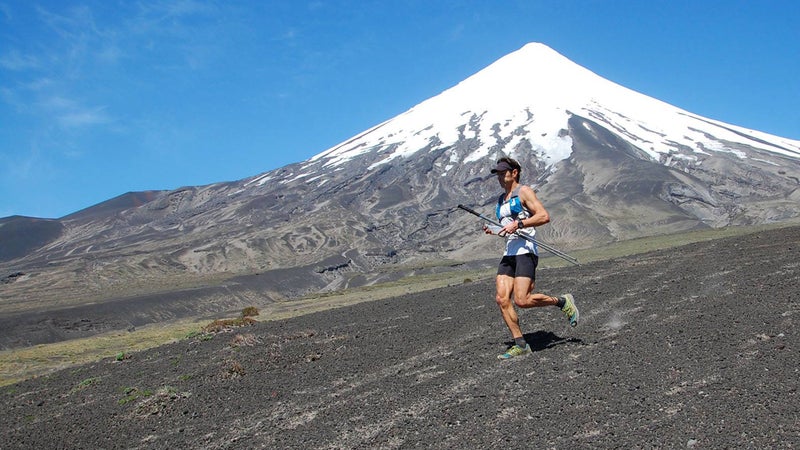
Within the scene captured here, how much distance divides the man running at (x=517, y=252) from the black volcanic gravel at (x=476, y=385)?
63 cm

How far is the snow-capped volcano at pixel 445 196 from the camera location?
105 meters

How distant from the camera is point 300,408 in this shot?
26.6 ft

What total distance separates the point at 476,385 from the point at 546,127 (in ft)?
534

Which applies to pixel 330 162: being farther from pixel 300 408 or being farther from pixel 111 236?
pixel 300 408

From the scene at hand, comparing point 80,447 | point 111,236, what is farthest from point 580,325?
point 111,236

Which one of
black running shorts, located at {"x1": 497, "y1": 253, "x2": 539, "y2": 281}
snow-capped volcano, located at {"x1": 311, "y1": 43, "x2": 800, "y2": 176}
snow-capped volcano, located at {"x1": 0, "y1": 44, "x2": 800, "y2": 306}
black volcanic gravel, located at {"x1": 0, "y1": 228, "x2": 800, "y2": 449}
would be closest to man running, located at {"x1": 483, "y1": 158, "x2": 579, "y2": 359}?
black running shorts, located at {"x1": 497, "y1": 253, "x2": 539, "y2": 281}

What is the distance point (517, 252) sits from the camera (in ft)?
29.1

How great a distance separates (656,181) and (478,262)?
5578 cm

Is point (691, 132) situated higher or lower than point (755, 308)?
higher

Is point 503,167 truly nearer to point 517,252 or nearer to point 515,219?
point 515,219

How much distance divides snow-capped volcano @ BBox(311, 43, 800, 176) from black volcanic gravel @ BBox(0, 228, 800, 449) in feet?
455

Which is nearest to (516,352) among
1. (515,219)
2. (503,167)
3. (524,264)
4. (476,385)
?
(524,264)

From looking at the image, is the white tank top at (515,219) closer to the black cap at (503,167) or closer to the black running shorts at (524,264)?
the black running shorts at (524,264)

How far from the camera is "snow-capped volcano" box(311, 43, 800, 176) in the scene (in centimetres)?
15638
